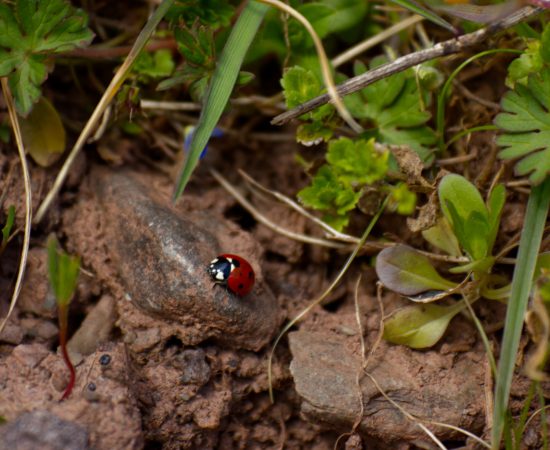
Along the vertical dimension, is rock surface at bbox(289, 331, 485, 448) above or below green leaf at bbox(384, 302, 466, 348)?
below

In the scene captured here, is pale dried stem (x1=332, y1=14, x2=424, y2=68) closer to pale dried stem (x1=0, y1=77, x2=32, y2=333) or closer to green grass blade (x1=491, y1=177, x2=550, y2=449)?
green grass blade (x1=491, y1=177, x2=550, y2=449)

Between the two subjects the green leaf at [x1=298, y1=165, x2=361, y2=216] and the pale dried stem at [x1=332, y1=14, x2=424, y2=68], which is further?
the pale dried stem at [x1=332, y1=14, x2=424, y2=68]

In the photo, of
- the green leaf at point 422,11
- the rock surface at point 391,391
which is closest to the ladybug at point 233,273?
the rock surface at point 391,391

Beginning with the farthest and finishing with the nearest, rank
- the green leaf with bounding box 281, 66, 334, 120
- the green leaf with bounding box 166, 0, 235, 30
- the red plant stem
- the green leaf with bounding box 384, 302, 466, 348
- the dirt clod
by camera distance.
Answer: the green leaf with bounding box 166, 0, 235, 30 → the green leaf with bounding box 281, 66, 334, 120 → the green leaf with bounding box 384, 302, 466, 348 → the red plant stem → the dirt clod

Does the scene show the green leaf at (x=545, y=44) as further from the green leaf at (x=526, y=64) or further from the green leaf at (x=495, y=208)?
the green leaf at (x=495, y=208)

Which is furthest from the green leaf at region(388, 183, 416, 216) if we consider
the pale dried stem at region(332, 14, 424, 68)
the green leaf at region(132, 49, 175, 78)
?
the green leaf at region(132, 49, 175, 78)
